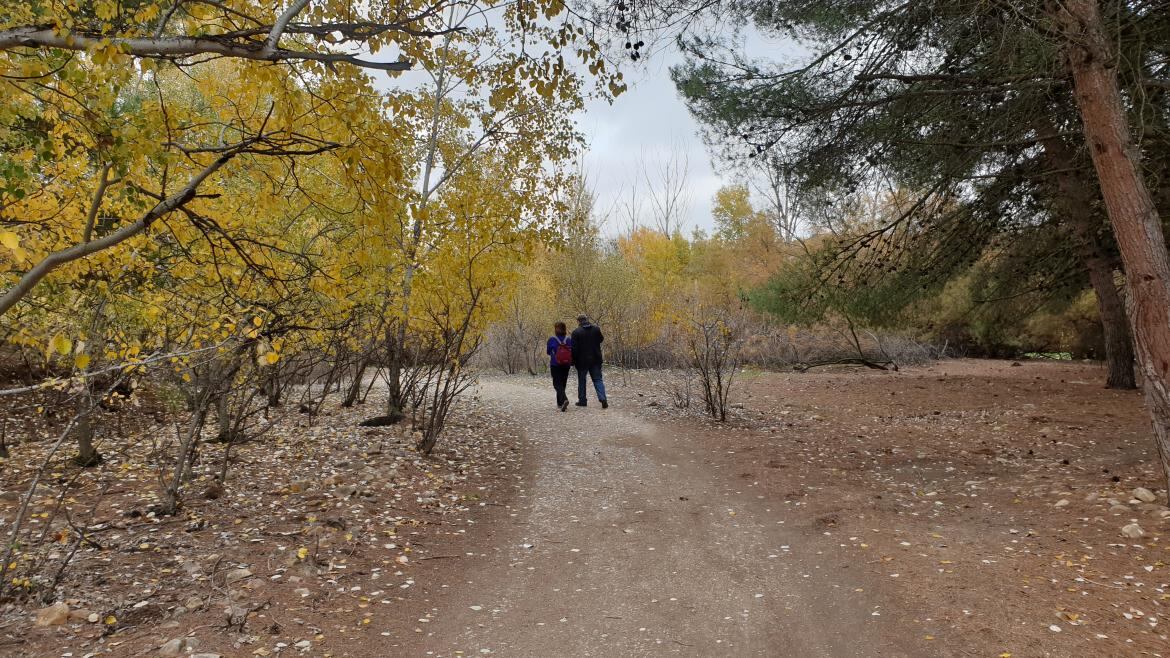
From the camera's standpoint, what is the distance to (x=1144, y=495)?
14.8 ft

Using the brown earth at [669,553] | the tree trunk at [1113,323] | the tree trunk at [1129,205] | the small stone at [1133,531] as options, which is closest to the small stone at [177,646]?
the brown earth at [669,553]

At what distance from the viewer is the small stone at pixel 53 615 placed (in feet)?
10.1

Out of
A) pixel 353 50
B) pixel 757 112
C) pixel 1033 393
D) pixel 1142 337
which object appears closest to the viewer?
pixel 353 50

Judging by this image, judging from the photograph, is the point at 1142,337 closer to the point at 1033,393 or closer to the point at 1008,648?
the point at 1008,648

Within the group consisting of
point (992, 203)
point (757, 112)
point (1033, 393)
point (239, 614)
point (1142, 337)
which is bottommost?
point (239, 614)

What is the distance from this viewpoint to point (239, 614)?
3.28 metres

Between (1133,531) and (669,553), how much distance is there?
2.99 metres

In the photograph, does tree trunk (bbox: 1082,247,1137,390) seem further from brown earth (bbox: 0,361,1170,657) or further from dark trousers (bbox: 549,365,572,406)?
dark trousers (bbox: 549,365,572,406)

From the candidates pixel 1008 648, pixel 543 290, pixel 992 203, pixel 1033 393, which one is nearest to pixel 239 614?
pixel 1008 648

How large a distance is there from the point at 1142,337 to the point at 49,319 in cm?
927

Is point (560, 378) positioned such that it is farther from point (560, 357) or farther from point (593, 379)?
point (593, 379)

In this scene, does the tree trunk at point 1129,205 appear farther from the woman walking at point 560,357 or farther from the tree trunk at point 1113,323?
the woman walking at point 560,357

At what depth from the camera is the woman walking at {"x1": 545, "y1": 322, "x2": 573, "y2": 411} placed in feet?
34.1

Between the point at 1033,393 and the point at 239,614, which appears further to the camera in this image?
the point at 1033,393
